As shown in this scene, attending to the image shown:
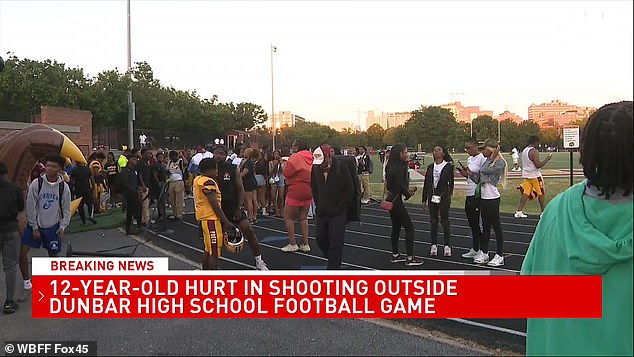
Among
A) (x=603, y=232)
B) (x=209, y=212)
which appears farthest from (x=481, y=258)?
(x=603, y=232)

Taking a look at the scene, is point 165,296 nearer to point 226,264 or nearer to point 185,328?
point 185,328

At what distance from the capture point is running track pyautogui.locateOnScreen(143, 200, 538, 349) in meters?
4.92

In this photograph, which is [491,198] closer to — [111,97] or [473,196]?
[473,196]

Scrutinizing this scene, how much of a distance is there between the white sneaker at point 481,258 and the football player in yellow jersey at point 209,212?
3.59 metres

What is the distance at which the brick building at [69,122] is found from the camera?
83.3ft

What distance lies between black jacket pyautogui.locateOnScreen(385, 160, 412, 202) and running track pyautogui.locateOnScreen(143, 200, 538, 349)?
3.27 ft

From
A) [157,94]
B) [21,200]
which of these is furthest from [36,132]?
[157,94]

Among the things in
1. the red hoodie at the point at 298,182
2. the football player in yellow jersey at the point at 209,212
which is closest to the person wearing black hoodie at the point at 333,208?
the football player in yellow jersey at the point at 209,212

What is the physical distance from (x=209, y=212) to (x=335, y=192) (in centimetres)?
152

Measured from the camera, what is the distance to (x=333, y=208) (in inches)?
253

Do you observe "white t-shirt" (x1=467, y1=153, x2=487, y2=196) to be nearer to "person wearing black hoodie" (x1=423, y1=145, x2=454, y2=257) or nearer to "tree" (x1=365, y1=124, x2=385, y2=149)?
"person wearing black hoodie" (x1=423, y1=145, x2=454, y2=257)

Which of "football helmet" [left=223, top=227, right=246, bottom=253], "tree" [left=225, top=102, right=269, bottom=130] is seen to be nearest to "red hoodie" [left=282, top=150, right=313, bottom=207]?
"football helmet" [left=223, top=227, right=246, bottom=253]

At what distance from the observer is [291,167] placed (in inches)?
332

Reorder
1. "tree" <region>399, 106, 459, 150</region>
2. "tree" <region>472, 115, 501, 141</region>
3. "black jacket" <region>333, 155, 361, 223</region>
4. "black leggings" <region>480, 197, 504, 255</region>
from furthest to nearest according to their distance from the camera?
"tree" <region>472, 115, 501, 141</region>
"tree" <region>399, 106, 459, 150</region>
"black leggings" <region>480, 197, 504, 255</region>
"black jacket" <region>333, 155, 361, 223</region>
